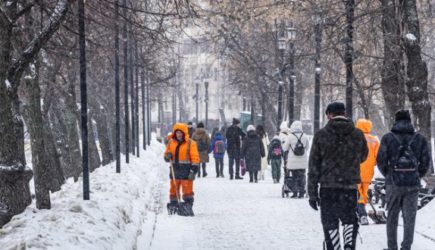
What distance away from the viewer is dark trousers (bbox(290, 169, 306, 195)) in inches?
749

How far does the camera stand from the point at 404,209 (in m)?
10.0

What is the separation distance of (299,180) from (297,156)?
0.56 metres

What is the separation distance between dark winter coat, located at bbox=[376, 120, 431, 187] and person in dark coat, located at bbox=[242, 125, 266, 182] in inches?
596

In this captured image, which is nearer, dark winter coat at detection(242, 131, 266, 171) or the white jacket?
the white jacket

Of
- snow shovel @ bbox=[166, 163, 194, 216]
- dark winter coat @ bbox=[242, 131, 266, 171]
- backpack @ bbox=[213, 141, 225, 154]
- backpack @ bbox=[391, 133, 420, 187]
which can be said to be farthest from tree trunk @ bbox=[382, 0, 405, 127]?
backpack @ bbox=[213, 141, 225, 154]

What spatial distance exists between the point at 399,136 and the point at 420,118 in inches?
334

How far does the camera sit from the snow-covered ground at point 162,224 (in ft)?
30.1

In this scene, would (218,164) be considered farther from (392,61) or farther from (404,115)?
(404,115)

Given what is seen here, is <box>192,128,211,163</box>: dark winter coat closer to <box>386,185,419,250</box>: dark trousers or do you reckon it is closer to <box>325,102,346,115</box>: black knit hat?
<box>386,185,419,250</box>: dark trousers

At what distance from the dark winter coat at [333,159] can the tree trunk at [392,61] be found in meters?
9.11

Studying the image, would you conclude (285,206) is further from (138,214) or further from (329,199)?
(329,199)

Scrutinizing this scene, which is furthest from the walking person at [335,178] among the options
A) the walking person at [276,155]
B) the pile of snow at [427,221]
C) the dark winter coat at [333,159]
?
the walking person at [276,155]

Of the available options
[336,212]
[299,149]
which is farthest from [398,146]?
[299,149]

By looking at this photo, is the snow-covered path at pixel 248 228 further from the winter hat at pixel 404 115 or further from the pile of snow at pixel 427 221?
the winter hat at pixel 404 115
